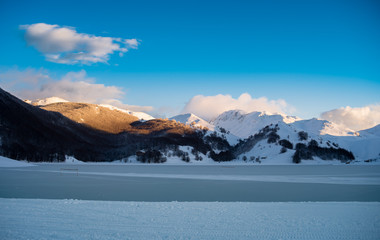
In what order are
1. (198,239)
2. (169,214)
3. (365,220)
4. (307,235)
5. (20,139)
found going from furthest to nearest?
1. (20,139)
2. (169,214)
3. (365,220)
4. (307,235)
5. (198,239)

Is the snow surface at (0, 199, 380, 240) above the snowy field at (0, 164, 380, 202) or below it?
above

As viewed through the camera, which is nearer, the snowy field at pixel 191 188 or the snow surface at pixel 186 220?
the snow surface at pixel 186 220

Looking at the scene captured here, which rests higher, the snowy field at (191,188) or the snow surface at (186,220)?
the snow surface at (186,220)

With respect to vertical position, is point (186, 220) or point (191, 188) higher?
point (186, 220)

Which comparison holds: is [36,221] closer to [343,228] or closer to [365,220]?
[343,228]

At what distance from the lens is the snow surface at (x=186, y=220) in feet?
A: 43.3

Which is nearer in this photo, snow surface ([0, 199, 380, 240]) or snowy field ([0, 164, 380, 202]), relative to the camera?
snow surface ([0, 199, 380, 240])

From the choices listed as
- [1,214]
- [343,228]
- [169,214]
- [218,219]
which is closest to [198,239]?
[218,219]

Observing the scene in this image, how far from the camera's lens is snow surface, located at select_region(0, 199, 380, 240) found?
519 inches

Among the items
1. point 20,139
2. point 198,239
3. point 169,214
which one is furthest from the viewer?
point 20,139

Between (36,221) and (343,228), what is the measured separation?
49.0ft

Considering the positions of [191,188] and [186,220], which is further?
[191,188]

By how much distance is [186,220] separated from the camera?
51.9 feet

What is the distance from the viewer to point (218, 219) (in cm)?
1609
